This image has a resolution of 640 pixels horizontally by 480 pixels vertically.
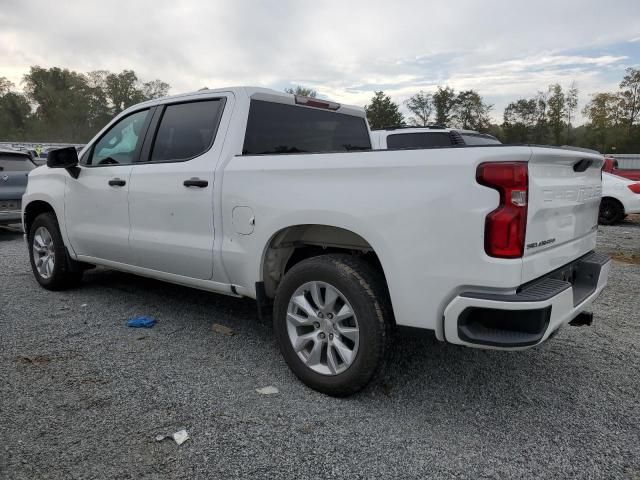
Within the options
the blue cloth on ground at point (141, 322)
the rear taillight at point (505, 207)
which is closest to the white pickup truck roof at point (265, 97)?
→ the blue cloth on ground at point (141, 322)

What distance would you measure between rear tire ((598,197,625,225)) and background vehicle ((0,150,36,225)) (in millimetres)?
11961

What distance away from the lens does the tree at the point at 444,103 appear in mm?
66438

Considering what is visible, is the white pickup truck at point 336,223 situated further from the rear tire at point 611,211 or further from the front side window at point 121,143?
the rear tire at point 611,211

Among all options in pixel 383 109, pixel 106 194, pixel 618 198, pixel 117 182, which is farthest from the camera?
pixel 383 109

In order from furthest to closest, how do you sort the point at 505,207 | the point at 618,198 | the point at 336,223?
1. the point at 618,198
2. the point at 336,223
3. the point at 505,207

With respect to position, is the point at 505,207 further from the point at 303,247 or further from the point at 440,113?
the point at 440,113

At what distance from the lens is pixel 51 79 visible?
79562mm

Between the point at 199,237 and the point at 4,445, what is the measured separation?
1.68 metres

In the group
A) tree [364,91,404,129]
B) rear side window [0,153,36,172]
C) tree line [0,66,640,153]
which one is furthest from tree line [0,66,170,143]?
rear side window [0,153,36,172]

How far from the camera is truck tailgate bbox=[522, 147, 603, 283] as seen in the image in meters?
2.44

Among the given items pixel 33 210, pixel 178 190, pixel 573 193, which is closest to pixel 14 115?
pixel 33 210

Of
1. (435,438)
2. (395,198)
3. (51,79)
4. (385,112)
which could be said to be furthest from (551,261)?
(51,79)

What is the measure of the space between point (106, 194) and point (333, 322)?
2.55 m

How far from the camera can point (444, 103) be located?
66.9m
